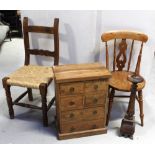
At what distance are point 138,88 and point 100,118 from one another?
0.42 m

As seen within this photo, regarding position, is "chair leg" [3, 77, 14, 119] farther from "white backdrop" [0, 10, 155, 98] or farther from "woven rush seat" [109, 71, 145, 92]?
"woven rush seat" [109, 71, 145, 92]

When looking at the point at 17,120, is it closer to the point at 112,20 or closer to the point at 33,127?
the point at 33,127

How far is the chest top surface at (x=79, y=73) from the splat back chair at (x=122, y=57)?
208 millimetres

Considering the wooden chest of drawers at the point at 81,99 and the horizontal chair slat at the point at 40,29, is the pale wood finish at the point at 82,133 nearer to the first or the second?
the wooden chest of drawers at the point at 81,99

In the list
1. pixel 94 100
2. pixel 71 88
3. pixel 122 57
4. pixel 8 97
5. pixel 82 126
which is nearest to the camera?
pixel 71 88

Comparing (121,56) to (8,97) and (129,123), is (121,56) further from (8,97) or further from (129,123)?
(8,97)

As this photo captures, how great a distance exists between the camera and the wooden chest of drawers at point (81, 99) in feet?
5.49

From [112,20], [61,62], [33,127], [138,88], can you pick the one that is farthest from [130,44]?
[33,127]

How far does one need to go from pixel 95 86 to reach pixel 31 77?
0.62 metres

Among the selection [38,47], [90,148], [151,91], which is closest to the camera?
[90,148]

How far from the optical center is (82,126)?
1.90 metres

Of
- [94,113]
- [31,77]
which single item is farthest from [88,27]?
[94,113]

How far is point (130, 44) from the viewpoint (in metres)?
2.19

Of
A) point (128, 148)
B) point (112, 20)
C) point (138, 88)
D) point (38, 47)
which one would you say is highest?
point (112, 20)
